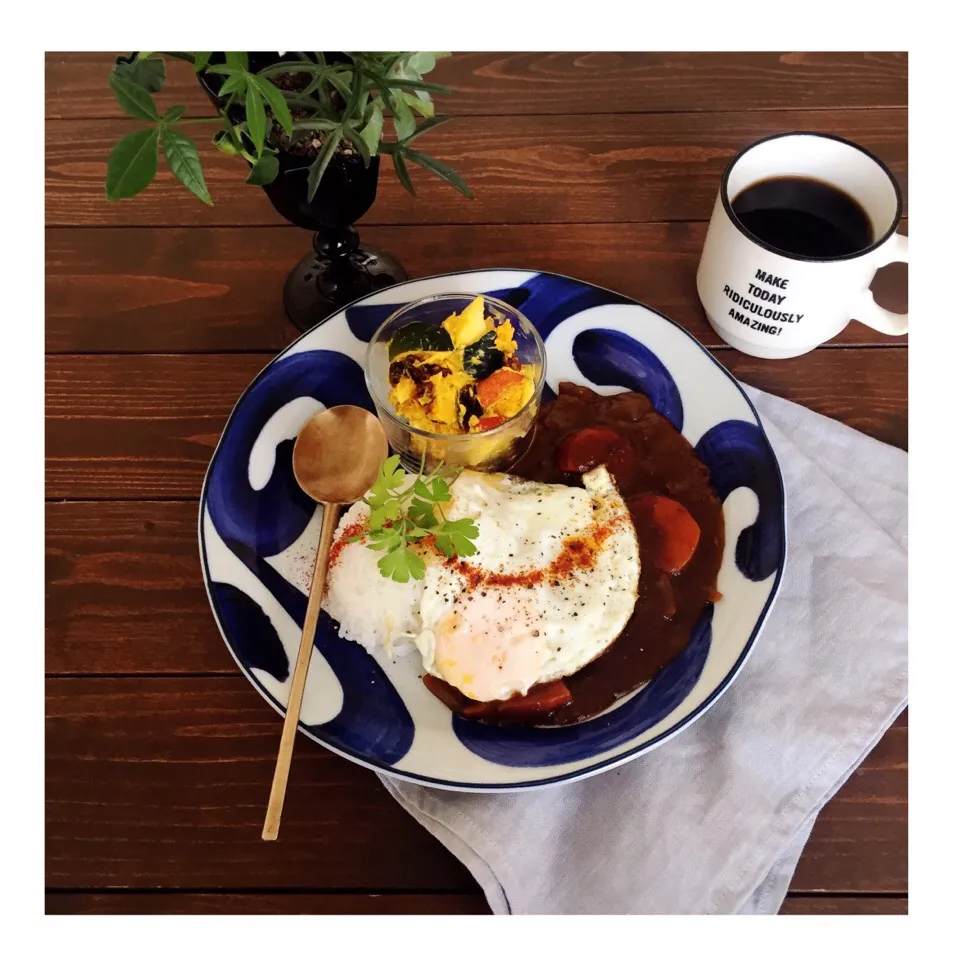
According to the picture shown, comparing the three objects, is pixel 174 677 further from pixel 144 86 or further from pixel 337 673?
pixel 144 86

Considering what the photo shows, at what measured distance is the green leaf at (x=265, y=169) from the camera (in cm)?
145

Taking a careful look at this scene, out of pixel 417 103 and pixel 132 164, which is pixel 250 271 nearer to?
pixel 417 103

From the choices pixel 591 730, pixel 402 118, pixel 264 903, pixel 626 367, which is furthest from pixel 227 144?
pixel 264 903

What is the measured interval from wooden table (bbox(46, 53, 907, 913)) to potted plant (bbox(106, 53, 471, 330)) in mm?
491

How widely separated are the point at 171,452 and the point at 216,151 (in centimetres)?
87

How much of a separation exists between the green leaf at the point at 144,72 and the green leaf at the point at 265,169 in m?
0.19

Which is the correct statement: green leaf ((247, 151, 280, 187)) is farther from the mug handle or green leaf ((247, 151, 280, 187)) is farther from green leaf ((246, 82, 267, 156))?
the mug handle

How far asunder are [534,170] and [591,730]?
147 centimetres

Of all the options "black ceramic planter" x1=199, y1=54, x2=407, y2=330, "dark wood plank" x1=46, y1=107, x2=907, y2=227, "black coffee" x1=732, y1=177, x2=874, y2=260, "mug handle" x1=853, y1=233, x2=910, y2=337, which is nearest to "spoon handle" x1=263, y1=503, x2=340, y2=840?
"black ceramic planter" x1=199, y1=54, x2=407, y2=330

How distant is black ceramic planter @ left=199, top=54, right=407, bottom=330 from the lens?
1.63 metres

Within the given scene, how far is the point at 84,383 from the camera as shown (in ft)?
6.71

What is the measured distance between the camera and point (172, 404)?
2.01 metres

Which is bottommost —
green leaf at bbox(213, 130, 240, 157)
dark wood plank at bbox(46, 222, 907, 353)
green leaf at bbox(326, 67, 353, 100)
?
dark wood plank at bbox(46, 222, 907, 353)

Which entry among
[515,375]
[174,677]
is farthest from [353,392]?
[174,677]
